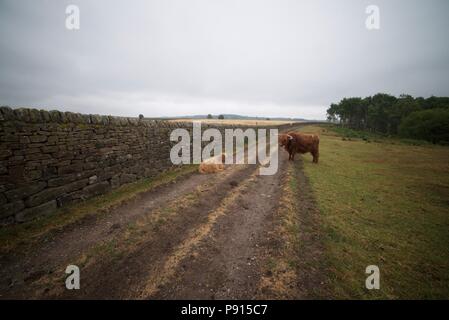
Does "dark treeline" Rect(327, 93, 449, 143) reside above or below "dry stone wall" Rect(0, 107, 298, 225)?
above

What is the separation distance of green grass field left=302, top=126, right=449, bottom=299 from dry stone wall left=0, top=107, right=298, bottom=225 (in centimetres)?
861

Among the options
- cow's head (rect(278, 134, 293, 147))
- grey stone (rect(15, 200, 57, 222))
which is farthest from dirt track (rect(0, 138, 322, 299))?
cow's head (rect(278, 134, 293, 147))

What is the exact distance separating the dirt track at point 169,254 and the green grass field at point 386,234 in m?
0.68

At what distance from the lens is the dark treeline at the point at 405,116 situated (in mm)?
47438

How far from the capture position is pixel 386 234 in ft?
20.1

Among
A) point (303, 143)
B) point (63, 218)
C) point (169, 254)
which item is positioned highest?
point (303, 143)

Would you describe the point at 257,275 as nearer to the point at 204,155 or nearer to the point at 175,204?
the point at 175,204

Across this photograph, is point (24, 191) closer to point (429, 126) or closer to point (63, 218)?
point (63, 218)

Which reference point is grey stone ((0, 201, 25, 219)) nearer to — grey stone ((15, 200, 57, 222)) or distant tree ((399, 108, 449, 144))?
grey stone ((15, 200, 57, 222))

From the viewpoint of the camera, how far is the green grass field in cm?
416

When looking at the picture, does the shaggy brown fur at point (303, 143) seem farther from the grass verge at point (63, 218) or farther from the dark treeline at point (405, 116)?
the dark treeline at point (405, 116)

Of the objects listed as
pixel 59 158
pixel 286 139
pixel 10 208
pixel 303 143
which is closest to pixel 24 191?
pixel 10 208

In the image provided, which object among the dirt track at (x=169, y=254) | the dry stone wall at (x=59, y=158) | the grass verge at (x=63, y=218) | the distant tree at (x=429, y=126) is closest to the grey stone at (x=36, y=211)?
the dry stone wall at (x=59, y=158)

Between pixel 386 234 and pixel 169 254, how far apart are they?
20.9ft
